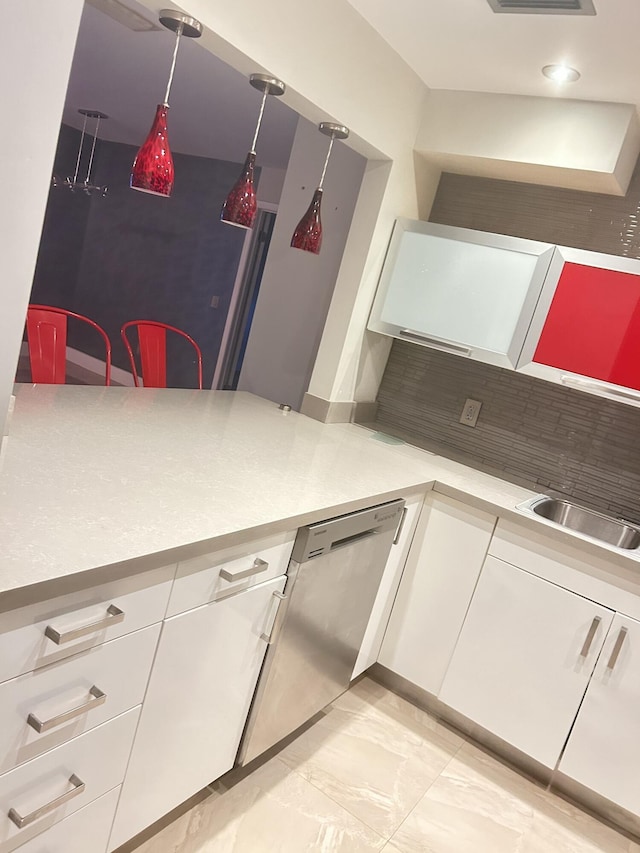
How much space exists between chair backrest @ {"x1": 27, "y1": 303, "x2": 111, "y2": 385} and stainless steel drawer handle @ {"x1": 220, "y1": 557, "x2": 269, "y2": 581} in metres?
1.15

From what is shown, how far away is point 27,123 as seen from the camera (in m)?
0.91

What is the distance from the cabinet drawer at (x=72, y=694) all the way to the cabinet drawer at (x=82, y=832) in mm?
208

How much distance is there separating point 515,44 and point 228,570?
177 cm

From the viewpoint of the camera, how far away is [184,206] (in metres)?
6.17

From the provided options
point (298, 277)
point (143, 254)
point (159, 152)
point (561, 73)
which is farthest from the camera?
point (143, 254)

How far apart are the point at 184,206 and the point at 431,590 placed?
16.3 feet

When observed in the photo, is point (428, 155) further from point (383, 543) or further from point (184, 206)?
point (184, 206)

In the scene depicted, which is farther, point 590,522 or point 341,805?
point 590,522

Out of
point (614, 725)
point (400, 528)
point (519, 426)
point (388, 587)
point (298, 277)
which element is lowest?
point (614, 725)

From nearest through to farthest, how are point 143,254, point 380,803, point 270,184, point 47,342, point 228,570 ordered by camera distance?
point 228,570 → point 380,803 → point 47,342 → point 270,184 → point 143,254

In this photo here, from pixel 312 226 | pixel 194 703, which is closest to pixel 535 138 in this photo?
pixel 312 226

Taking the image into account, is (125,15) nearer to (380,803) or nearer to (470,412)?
(470,412)

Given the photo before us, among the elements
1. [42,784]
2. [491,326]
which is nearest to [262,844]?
[42,784]

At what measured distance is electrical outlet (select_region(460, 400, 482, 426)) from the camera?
285 cm
